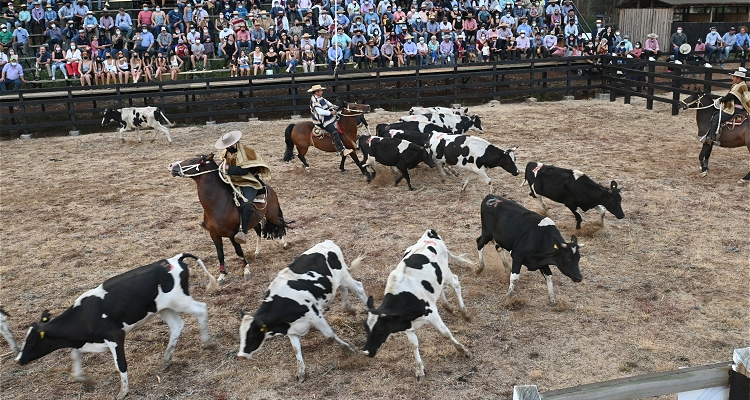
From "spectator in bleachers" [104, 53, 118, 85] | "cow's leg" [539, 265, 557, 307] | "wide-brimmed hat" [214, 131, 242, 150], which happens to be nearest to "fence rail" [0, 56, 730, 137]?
"spectator in bleachers" [104, 53, 118, 85]

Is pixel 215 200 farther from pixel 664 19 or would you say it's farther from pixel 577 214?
pixel 664 19

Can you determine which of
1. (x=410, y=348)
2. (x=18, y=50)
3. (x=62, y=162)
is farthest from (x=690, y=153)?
(x=18, y=50)

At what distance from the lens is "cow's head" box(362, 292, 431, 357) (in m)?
6.11

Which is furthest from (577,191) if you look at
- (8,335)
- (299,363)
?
(8,335)

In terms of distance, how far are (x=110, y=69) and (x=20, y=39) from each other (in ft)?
12.1

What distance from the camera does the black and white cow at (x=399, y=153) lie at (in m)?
12.4

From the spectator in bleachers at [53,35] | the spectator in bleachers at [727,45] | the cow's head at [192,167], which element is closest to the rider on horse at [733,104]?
the cow's head at [192,167]

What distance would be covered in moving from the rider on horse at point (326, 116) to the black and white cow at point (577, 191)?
4.79 metres

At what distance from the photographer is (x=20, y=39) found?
21484mm

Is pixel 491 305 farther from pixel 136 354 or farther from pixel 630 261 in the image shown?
pixel 136 354

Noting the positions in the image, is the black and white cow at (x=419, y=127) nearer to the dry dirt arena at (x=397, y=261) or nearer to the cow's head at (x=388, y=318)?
the dry dirt arena at (x=397, y=261)

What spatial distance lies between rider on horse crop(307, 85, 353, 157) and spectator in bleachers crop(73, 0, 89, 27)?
13.1 meters

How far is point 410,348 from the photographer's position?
6895 millimetres

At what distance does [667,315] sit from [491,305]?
1.95m
